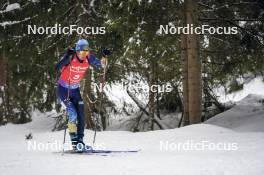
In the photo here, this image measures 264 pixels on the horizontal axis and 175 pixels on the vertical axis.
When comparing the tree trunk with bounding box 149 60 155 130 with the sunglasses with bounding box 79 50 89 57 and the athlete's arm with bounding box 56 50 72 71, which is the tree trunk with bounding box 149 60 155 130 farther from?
the athlete's arm with bounding box 56 50 72 71

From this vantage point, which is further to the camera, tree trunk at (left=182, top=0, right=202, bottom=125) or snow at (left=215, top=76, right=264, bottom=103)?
snow at (left=215, top=76, right=264, bottom=103)

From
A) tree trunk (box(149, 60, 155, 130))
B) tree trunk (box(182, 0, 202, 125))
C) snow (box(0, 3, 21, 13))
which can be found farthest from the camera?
tree trunk (box(149, 60, 155, 130))

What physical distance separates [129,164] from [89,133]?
620cm

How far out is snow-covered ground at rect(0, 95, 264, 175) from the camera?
18.5 ft

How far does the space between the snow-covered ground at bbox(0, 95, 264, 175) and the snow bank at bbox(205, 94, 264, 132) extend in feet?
0.21

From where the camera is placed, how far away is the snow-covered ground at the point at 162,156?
5633 mm

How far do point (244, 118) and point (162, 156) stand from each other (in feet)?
23.6

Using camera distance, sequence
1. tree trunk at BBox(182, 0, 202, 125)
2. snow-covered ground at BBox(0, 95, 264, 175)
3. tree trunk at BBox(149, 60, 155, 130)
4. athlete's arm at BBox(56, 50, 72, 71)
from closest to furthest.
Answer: snow-covered ground at BBox(0, 95, 264, 175) → athlete's arm at BBox(56, 50, 72, 71) → tree trunk at BBox(182, 0, 202, 125) → tree trunk at BBox(149, 60, 155, 130)

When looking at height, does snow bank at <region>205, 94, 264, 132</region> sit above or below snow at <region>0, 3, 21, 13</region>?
below

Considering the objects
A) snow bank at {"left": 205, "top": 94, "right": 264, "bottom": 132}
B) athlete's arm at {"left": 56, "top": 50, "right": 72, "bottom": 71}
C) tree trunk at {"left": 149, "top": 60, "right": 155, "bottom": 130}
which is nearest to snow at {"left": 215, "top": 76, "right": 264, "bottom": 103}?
snow bank at {"left": 205, "top": 94, "right": 264, "bottom": 132}

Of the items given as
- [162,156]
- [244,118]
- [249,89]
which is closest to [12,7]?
[244,118]

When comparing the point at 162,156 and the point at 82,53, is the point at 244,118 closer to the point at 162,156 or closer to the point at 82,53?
the point at 82,53

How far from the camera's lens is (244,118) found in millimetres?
13445

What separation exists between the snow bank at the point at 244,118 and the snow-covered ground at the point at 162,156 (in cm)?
6
